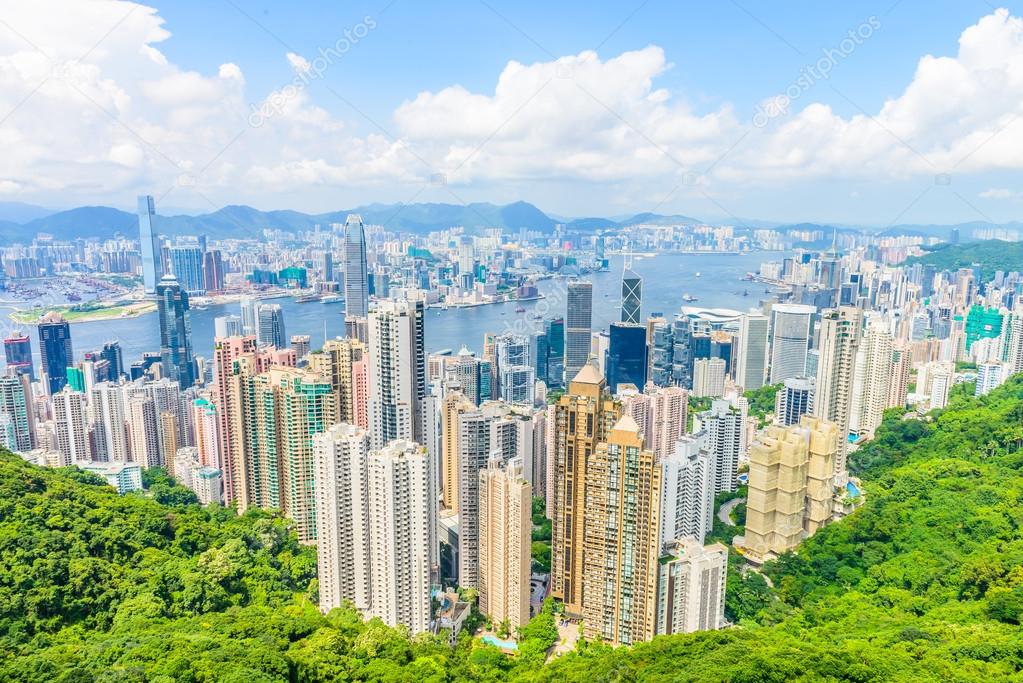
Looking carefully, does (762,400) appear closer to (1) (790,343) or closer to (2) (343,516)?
(1) (790,343)

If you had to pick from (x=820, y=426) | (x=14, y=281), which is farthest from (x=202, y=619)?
(x=14, y=281)

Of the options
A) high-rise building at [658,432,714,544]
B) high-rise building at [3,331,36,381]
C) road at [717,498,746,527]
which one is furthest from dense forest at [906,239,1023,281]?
high-rise building at [3,331,36,381]

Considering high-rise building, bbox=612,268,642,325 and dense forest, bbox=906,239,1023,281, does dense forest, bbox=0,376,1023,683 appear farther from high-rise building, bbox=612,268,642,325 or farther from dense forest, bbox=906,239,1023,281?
dense forest, bbox=906,239,1023,281

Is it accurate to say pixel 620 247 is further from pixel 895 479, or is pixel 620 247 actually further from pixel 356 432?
pixel 356 432

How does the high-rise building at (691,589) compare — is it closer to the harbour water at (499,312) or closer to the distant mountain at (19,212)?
the harbour water at (499,312)

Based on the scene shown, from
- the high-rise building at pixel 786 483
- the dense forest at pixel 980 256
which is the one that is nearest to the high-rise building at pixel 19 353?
the high-rise building at pixel 786 483
